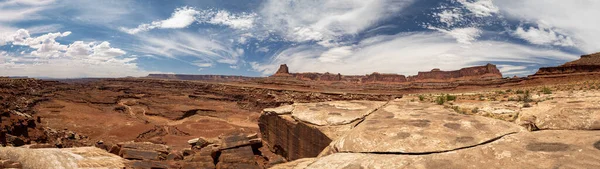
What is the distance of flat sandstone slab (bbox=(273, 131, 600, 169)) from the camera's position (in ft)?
9.59

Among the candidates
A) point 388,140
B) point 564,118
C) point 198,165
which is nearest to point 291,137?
point 198,165

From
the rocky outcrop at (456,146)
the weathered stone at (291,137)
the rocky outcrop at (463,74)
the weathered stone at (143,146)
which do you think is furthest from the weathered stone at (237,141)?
the rocky outcrop at (463,74)

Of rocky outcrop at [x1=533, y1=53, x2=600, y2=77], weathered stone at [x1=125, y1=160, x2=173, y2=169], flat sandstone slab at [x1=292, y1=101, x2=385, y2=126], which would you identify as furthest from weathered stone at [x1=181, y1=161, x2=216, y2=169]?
rocky outcrop at [x1=533, y1=53, x2=600, y2=77]

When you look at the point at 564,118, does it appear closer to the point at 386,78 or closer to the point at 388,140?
the point at 388,140

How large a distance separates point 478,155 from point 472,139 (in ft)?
1.94

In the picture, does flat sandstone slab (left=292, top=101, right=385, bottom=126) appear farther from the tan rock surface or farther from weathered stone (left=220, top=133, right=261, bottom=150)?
the tan rock surface

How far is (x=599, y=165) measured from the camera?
8.85 ft

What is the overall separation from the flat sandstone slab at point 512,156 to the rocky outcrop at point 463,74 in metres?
98.7

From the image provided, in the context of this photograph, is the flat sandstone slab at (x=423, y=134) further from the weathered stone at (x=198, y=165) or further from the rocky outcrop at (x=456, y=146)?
the weathered stone at (x=198, y=165)

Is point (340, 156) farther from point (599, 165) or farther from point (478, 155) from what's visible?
point (599, 165)

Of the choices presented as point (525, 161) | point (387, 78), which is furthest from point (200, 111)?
point (387, 78)

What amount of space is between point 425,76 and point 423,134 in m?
120

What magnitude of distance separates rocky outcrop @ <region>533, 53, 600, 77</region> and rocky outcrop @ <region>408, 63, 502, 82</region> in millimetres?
34785

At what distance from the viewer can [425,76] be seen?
112 meters
